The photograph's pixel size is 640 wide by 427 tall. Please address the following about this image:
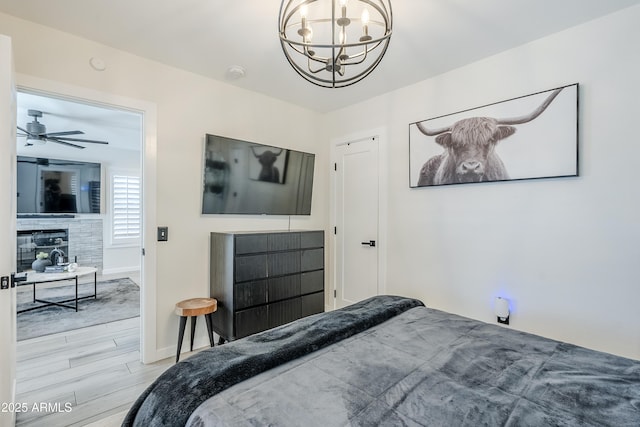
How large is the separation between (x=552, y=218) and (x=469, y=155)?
81 cm

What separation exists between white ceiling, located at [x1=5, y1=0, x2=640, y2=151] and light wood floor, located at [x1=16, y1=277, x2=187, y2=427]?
→ 2618mm

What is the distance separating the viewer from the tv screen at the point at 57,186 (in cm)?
545

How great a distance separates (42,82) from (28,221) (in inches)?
191

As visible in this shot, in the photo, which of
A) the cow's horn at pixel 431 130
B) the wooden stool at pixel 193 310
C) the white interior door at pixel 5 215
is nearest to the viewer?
the white interior door at pixel 5 215

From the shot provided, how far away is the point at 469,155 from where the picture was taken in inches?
108

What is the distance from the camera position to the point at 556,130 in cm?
228

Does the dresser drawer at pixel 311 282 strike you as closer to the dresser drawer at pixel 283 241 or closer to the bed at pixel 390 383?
the dresser drawer at pixel 283 241

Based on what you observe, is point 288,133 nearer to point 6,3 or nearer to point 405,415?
point 6,3

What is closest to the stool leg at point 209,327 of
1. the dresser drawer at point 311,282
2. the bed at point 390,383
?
the dresser drawer at point 311,282

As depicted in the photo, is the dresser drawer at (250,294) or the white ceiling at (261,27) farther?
the dresser drawer at (250,294)

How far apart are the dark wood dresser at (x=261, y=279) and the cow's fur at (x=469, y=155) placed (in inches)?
55.7

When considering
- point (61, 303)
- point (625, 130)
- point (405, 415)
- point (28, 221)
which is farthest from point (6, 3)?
point (28, 221)

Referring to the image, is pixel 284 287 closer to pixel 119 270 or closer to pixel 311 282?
pixel 311 282

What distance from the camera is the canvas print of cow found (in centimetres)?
226
